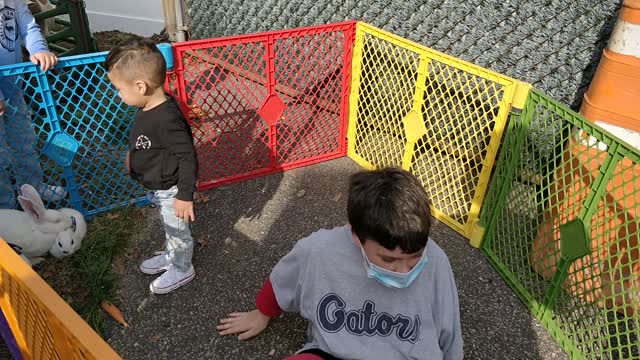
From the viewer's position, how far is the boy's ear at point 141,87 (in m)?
2.48

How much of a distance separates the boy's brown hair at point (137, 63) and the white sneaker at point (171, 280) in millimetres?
1181

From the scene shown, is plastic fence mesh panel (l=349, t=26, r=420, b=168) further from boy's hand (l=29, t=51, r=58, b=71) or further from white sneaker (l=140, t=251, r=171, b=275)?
boy's hand (l=29, t=51, r=58, b=71)

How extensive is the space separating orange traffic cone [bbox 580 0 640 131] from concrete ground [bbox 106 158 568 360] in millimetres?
1241

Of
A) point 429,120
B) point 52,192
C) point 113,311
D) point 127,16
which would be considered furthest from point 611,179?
point 127,16

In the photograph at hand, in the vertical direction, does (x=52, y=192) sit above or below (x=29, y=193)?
below

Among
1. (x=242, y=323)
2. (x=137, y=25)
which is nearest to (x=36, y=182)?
(x=242, y=323)

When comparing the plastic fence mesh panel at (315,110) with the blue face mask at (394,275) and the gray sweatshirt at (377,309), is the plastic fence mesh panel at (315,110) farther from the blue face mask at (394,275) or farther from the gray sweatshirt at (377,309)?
the blue face mask at (394,275)

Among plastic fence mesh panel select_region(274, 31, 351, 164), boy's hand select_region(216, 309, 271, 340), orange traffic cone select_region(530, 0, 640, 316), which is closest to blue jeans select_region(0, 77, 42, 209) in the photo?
boy's hand select_region(216, 309, 271, 340)

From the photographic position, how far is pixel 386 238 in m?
1.75

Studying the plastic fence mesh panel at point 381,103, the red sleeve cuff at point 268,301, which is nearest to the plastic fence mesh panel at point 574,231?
A: the plastic fence mesh panel at point 381,103

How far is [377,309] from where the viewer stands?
2.05 metres

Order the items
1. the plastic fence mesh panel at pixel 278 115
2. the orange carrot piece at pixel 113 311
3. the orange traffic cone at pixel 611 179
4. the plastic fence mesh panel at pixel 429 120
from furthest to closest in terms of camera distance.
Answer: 1. the plastic fence mesh panel at pixel 278 115
2. the plastic fence mesh panel at pixel 429 120
3. the orange carrot piece at pixel 113 311
4. the orange traffic cone at pixel 611 179

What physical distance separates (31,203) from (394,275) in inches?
90.7

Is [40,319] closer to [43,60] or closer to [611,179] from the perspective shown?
[43,60]
